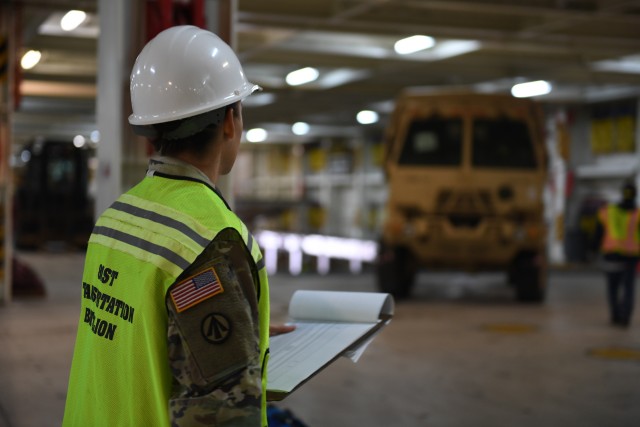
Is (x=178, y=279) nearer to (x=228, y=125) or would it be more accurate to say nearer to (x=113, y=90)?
(x=228, y=125)

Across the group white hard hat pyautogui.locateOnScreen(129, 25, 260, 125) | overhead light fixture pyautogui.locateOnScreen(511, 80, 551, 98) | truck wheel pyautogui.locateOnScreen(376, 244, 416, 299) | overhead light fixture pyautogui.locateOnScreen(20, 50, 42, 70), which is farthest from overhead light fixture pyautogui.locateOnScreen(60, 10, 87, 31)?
white hard hat pyautogui.locateOnScreen(129, 25, 260, 125)

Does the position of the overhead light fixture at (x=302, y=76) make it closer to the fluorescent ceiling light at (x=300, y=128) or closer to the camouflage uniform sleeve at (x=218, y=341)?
the fluorescent ceiling light at (x=300, y=128)

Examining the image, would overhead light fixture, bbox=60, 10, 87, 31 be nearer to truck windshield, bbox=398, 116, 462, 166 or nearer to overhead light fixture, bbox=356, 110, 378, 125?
truck windshield, bbox=398, 116, 462, 166

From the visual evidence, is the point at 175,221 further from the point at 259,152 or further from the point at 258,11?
the point at 259,152

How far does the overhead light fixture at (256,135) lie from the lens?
117ft

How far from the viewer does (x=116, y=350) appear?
188 cm

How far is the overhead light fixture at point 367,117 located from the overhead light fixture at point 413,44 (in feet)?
36.4

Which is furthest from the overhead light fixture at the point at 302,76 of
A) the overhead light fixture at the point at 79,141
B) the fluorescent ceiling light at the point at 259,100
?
the overhead light fixture at the point at 79,141

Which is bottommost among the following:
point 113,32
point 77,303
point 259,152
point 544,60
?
point 259,152

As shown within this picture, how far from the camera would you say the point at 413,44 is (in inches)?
651

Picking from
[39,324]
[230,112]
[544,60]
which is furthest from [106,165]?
[544,60]

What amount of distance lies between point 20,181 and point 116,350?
27.9 metres

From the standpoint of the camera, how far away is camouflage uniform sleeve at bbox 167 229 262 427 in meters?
1.70

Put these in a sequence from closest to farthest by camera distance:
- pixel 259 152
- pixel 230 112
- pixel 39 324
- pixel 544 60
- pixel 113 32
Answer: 1. pixel 230 112
2. pixel 113 32
3. pixel 39 324
4. pixel 544 60
5. pixel 259 152
